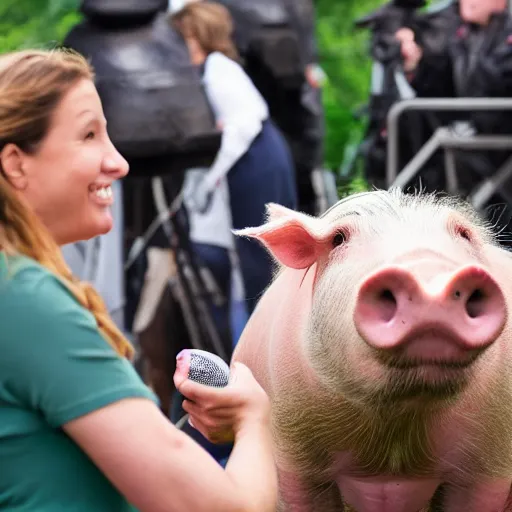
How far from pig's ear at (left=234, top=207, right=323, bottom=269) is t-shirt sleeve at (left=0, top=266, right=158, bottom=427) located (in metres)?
1.09

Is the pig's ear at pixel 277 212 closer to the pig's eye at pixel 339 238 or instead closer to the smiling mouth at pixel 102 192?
the pig's eye at pixel 339 238

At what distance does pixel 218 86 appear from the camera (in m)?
5.54

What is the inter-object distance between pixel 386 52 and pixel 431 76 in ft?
1.15

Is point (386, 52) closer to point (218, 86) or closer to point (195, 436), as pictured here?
point (218, 86)

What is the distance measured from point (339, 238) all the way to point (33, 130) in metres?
1.11

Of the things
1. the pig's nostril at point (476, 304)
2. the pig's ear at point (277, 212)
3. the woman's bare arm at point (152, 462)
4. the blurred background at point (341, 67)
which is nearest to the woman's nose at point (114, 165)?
the woman's bare arm at point (152, 462)

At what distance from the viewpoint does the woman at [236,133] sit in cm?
552

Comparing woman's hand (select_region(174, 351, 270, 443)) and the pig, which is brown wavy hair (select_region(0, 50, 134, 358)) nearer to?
woman's hand (select_region(174, 351, 270, 443))

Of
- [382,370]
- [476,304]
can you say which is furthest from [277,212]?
[476,304]

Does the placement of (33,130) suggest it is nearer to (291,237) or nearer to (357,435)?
(291,237)

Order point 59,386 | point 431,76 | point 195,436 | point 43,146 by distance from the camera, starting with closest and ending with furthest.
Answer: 1. point 59,386
2. point 43,146
3. point 195,436
4. point 431,76

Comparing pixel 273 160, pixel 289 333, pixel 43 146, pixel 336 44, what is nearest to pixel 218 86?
pixel 273 160

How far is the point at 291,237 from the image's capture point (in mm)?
2727

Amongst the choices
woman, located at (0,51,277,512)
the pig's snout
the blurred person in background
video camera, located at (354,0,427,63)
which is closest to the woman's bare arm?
woman, located at (0,51,277,512)
